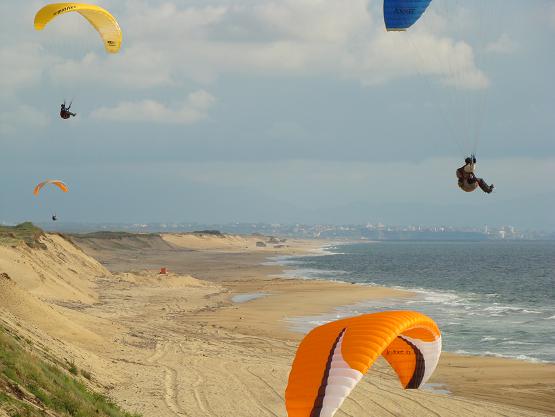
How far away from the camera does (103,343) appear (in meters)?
22.4

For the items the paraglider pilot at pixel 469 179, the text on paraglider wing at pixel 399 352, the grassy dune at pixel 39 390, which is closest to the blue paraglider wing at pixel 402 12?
the paraglider pilot at pixel 469 179

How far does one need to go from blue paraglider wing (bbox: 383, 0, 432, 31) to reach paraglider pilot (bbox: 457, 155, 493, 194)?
3683 millimetres

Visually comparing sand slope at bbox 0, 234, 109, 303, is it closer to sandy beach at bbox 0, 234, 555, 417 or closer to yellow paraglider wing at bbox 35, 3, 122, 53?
sandy beach at bbox 0, 234, 555, 417

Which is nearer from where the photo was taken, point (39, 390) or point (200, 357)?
point (39, 390)

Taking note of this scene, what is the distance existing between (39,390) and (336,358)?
5573mm

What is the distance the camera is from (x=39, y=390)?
42.0 ft

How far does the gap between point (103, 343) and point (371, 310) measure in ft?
68.7

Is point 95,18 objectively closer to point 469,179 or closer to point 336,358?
point 469,179

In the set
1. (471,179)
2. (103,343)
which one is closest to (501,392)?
(471,179)

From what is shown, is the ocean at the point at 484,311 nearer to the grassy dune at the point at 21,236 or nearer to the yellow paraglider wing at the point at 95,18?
the yellow paraglider wing at the point at 95,18

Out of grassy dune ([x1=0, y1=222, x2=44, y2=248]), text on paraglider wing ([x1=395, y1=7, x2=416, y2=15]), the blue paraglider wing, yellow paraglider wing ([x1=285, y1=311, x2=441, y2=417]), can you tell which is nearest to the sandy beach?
grassy dune ([x1=0, y1=222, x2=44, y2=248])

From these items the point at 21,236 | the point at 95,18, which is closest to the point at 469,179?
the point at 95,18

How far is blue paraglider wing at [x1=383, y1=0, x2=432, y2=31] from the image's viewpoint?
16.8 metres

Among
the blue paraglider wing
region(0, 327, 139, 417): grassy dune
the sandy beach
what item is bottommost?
the sandy beach
